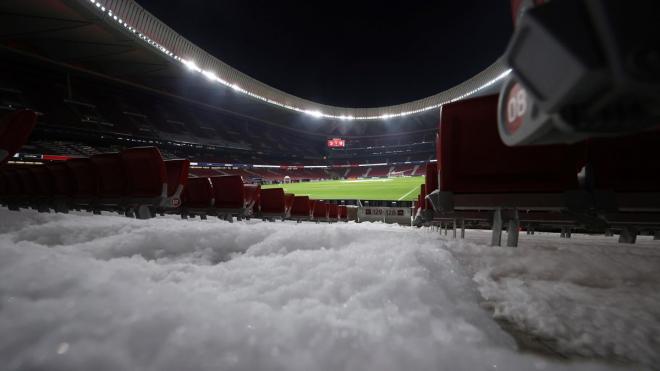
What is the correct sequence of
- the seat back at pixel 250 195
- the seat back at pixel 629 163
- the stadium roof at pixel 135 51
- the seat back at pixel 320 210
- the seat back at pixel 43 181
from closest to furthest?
the seat back at pixel 629 163, the seat back at pixel 43 181, the seat back at pixel 250 195, the seat back at pixel 320 210, the stadium roof at pixel 135 51

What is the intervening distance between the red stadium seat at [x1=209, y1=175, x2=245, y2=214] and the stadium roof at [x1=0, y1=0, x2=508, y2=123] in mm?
11156

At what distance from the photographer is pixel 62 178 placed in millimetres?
4129

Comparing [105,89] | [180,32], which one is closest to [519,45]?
[180,32]

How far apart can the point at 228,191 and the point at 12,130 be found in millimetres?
2413

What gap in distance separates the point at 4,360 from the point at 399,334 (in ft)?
2.68

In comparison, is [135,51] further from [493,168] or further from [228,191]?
[493,168]

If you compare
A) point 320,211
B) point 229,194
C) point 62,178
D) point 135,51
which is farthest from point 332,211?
point 135,51

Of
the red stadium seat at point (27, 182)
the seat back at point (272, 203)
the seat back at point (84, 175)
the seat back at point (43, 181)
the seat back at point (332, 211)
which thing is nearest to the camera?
the seat back at point (84, 175)

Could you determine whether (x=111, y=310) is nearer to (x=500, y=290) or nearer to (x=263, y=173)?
(x=500, y=290)

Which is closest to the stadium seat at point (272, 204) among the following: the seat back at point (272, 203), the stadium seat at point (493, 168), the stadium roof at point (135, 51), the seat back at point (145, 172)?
the seat back at point (272, 203)

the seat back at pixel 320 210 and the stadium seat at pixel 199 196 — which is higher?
the stadium seat at pixel 199 196

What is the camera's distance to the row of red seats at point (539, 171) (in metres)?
1.48

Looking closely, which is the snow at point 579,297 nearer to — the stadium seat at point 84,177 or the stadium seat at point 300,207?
the stadium seat at point 84,177

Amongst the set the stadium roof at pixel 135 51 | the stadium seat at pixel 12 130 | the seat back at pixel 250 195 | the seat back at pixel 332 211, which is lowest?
the seat back at pixel 332 211
